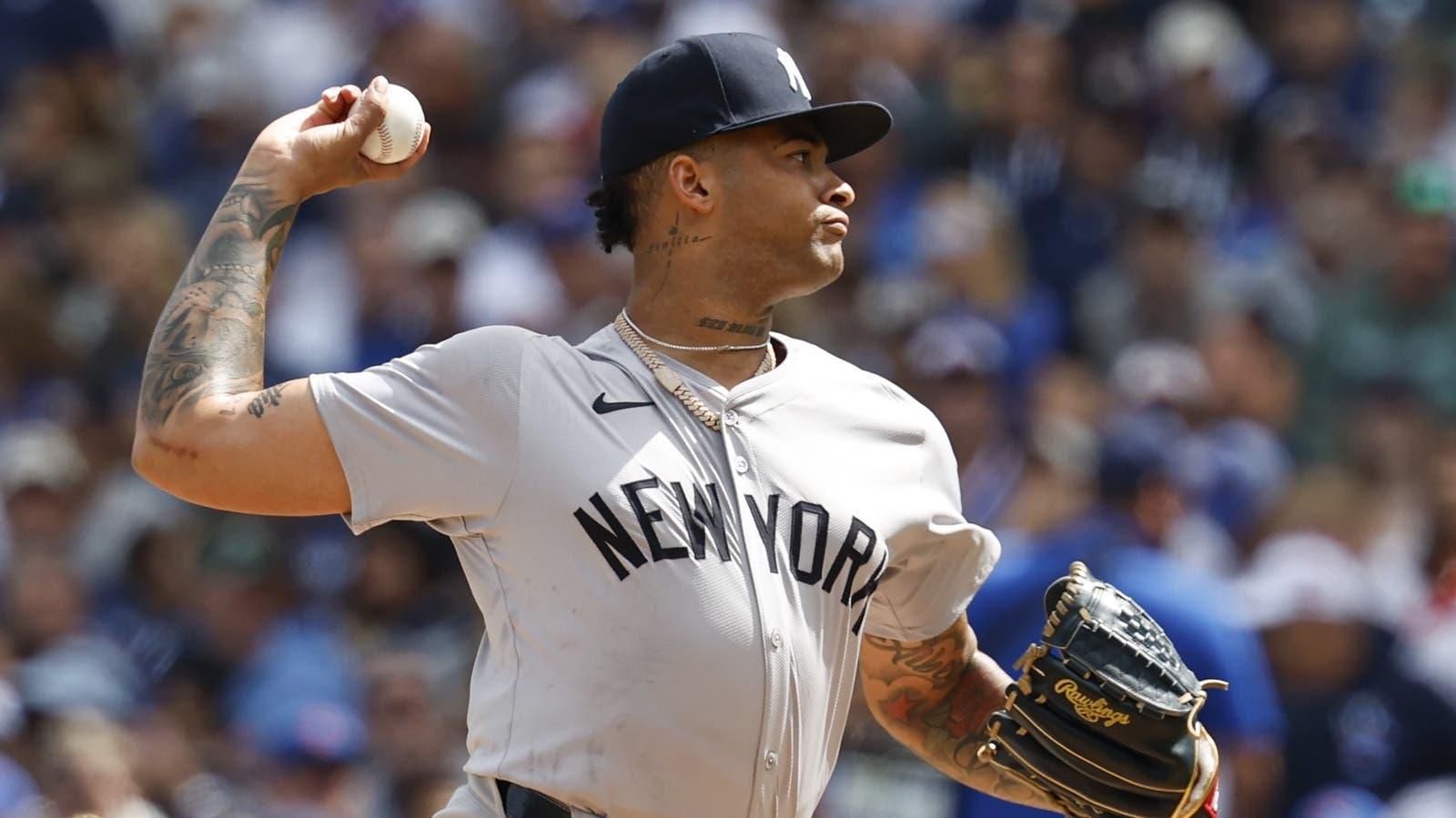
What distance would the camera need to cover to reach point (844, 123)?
3.60 m

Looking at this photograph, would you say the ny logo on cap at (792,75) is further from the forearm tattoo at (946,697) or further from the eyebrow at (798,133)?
the forearm tattoo at (946,697)

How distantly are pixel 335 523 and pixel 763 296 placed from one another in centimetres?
480

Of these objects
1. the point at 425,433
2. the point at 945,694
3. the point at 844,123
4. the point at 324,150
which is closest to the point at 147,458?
the point at 425,433

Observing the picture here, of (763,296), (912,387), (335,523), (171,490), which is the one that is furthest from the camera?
(335,523)

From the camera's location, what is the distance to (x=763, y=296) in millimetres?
3559

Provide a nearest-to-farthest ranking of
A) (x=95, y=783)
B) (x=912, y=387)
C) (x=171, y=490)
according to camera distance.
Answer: (x=171, y=490) < (x=95, y=783) < (x=912, y=387)

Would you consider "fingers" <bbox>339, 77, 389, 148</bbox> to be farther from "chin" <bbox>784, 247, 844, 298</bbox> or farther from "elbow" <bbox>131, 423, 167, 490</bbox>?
"chin" <bbox>784, 247, 844, 298</bbox>

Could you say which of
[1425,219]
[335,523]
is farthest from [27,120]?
[1425,219]

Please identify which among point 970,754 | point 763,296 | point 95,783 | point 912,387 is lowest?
point 95,783

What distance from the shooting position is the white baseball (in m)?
3.39

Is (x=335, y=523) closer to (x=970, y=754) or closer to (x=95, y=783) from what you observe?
(x=95, y=783)

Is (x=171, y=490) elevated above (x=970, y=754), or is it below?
above

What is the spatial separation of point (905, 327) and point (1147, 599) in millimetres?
2437

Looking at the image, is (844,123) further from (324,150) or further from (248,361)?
(248,361)
